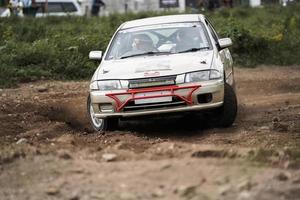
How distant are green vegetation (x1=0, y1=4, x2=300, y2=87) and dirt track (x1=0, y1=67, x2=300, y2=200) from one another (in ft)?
16.3

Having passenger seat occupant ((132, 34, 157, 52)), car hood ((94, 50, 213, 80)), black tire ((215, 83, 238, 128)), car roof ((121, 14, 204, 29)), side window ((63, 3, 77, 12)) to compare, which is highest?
car roof ((121, 14, 204, 29))

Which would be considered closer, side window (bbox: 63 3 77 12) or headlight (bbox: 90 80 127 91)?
headlight (bbox: 90 80 127 91)

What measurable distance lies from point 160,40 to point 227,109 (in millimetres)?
1547

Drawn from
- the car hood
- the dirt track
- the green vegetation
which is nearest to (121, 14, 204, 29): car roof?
the car hood

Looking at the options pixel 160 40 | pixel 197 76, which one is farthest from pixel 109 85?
pixel 160 40

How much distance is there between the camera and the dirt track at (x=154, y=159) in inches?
204

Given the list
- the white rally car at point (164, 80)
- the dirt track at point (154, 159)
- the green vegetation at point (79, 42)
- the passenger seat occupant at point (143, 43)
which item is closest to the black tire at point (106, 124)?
the white rally car at point (164, 80)

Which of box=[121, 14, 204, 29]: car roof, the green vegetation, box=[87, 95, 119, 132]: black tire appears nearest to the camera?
box=[87, 95, 119, 132]: black tire

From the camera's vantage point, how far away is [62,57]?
15.6m

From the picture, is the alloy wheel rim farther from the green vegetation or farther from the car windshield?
the green vegetation

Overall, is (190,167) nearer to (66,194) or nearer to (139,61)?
(66,194)

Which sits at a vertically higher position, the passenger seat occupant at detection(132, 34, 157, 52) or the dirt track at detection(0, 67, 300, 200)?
the passenger seat occupant at detection(132, 34, 157, 52)

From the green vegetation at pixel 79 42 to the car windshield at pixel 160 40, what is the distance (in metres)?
5.07

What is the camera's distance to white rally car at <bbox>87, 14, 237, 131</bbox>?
Result: 26.6ft
